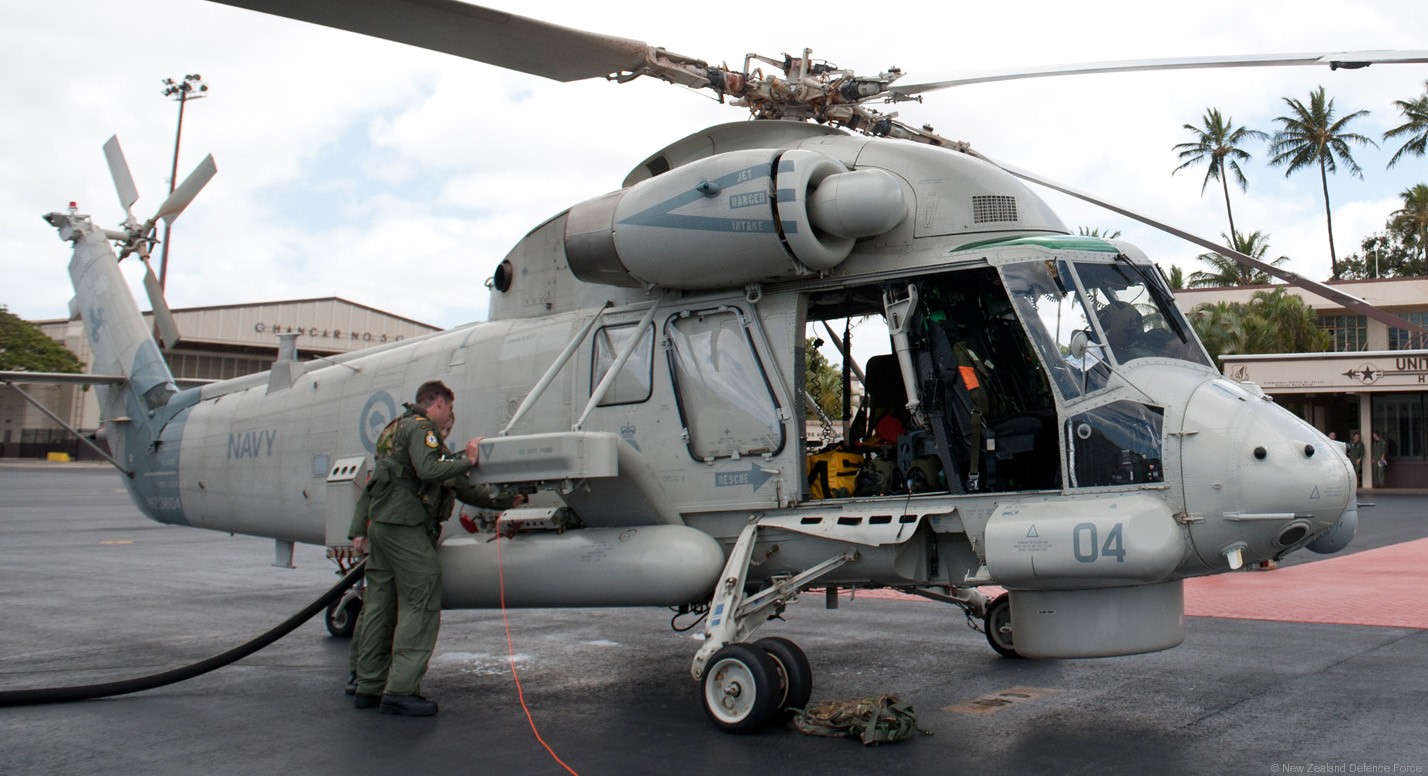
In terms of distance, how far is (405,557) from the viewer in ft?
23.0

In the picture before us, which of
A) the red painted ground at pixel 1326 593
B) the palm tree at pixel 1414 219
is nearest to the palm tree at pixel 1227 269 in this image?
the palm tree at pixel 1414 219

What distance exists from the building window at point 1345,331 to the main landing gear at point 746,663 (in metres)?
47.3

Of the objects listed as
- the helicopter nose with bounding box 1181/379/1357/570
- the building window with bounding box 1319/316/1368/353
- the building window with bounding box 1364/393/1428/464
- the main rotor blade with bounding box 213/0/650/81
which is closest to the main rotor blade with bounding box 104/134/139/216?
the main rotor blade with bounding box 213/0/650/81

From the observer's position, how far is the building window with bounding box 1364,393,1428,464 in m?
35.4

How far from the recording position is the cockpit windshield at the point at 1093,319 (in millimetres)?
6105

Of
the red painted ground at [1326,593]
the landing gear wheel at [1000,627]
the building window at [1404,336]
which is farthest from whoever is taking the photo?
the building window at [1404,336]

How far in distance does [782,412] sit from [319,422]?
4.69 meters

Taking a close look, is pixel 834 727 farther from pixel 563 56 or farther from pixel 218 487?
pixel 218 487

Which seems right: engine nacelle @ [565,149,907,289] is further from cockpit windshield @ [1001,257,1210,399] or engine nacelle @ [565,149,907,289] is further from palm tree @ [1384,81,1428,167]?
palm tree @ [1384,81,1428,167]

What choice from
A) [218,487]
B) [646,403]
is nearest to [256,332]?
[218,487]

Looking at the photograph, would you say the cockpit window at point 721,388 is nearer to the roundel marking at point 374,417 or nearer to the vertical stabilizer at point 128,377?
the roundel marking at point 374,417

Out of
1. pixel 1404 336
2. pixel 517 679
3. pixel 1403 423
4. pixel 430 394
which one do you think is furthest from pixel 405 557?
pixel 1404 336

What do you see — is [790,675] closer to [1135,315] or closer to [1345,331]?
[1135,315]

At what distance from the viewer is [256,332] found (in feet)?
187
